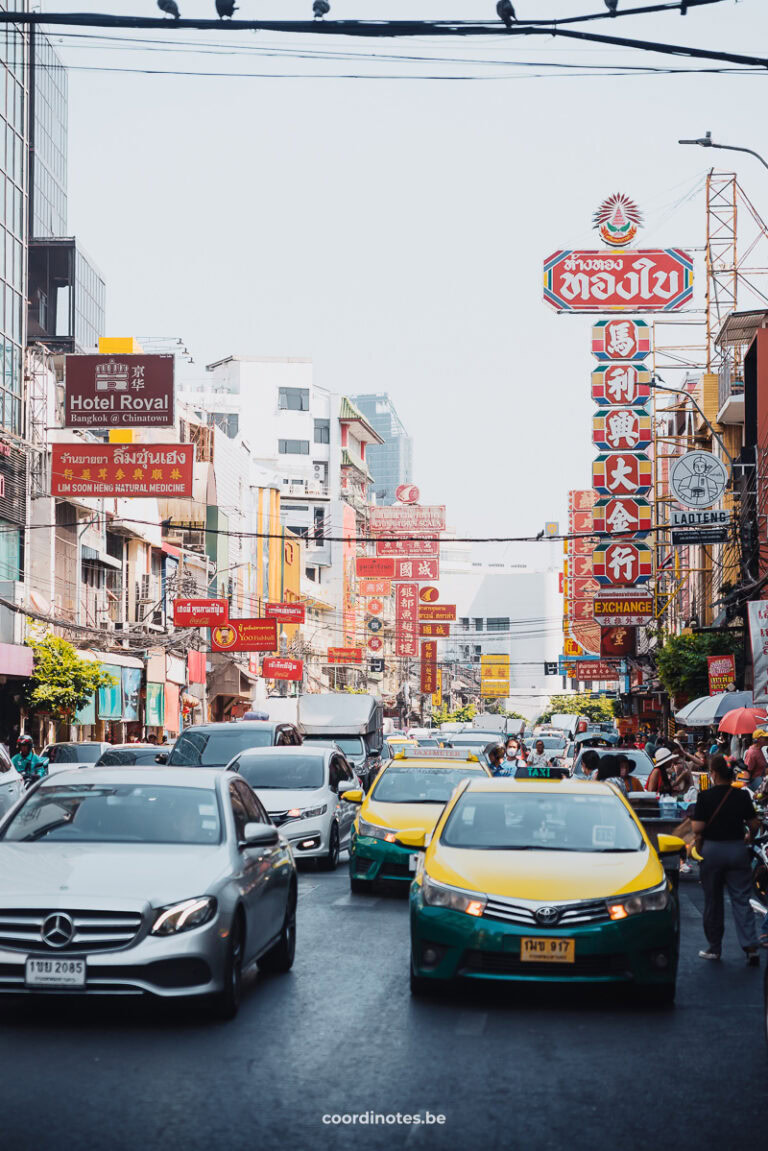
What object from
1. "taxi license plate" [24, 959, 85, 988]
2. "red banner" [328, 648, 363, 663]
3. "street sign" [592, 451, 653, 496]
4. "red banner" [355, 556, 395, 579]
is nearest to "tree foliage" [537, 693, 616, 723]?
"red banner" [355, 556, 395, 579]

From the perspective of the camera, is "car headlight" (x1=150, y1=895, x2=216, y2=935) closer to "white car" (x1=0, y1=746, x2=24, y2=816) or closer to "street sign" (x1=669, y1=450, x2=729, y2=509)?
"white car" (x1=0, y1=746, x2=24, y2=816)

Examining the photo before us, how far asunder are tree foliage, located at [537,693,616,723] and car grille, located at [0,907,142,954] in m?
122

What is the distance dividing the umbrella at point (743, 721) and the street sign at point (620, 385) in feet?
70.3

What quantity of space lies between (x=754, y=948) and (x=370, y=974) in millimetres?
3345

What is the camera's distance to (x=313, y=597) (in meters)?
102

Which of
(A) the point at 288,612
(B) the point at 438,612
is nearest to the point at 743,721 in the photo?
(A) the point at 288,612

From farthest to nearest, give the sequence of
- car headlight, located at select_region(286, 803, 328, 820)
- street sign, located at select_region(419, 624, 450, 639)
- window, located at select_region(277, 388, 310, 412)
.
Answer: window, located at select_region(277, 388, 310, 412)
street sign, located at select_region(419, 624, 450, 639)
car headlight, located at select_region(286, 803, 328, 820)

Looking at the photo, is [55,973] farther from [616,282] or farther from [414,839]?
[616,282]

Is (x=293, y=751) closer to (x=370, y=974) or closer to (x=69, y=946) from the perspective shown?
(x=370, y=974)

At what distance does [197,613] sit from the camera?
51531mm

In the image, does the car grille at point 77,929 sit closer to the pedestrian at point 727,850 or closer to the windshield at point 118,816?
the windshield at point 118,816

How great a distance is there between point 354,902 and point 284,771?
184 inches

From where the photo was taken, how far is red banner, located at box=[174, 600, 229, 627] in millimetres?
51469

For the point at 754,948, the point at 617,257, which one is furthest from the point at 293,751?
the point at 617,257
